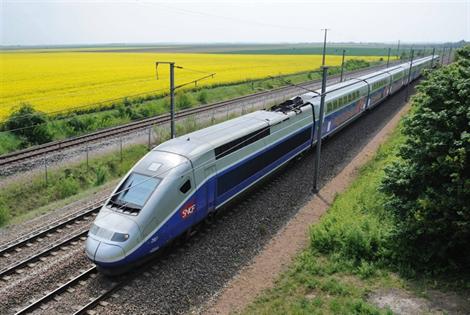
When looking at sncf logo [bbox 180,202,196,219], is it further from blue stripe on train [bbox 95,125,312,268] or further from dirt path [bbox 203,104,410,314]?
dirt path [bbox 203,104,410,314]

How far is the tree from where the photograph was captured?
38.6 ft

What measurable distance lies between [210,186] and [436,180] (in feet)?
25.2

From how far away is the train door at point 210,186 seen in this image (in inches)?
601

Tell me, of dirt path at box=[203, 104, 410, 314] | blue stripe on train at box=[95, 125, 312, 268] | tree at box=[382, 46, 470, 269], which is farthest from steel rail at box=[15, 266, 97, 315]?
tree at box=[382, 46, 470, 269]

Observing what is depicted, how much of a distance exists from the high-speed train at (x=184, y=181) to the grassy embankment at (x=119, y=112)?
13.1 ft

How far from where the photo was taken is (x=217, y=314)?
38.0 feet

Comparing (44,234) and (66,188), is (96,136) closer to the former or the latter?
(66,188)

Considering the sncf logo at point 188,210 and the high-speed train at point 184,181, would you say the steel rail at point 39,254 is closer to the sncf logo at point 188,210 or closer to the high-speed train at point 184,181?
the high-speed train at point 184,181

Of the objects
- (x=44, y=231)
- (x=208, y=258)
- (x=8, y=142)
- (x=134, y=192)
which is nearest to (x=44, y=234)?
(x=44, y=231)

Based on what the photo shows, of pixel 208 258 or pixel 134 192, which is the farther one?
pixel 208 258

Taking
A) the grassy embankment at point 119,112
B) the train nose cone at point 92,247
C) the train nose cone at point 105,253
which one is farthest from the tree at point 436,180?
the grassy embankment at point 119,112

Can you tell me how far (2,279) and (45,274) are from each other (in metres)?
1.28

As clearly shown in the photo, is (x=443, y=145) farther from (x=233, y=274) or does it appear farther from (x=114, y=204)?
(x=114, y=204)

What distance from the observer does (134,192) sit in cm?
1359
